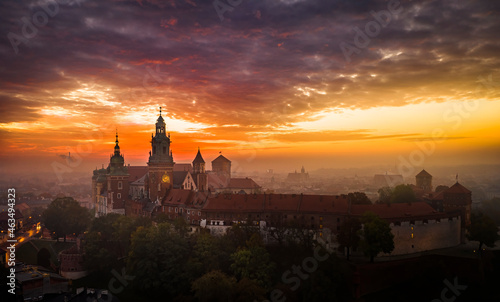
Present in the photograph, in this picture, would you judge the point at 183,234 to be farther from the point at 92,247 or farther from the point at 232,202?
the point at 92,247

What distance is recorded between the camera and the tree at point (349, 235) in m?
49.5

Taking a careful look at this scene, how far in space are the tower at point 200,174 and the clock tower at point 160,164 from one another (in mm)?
5902

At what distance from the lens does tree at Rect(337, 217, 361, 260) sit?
4947cm

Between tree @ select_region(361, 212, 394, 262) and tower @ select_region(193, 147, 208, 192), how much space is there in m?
44.9

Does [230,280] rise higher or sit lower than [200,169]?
lower

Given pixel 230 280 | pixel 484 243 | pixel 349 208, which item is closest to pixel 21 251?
pixel 230 280


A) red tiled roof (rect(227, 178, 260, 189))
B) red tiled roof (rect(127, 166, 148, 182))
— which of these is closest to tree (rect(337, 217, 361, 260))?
red tiled roof (rect(227, 178, 260, 189))

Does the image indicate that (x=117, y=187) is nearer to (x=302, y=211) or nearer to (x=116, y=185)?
(x=116, y=185)

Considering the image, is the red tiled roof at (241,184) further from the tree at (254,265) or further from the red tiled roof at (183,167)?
the tree at (254,265)

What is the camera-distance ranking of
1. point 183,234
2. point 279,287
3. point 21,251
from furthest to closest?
point 21,251, point 183,234, point 279,287

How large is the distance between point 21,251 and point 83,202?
8814 cm

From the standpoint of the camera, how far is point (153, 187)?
271 feet

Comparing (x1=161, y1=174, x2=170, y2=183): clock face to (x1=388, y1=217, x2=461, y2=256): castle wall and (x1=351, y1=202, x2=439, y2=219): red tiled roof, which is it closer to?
(x1=351, y1=202, x2=439, y2=219): red tiled roof

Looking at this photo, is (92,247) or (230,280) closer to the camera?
(230,280)
